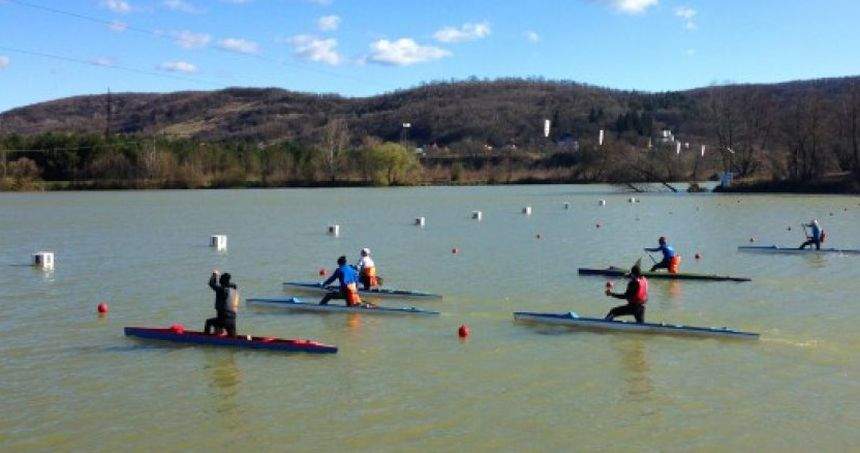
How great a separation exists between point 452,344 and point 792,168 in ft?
224

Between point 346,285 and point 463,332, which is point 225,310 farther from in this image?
point 463,332

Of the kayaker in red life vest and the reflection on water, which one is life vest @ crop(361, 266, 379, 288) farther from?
the reflection on water

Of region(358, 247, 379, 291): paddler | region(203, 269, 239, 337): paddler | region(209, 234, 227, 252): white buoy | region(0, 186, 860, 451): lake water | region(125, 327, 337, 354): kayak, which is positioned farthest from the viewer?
region(209, 234, 227, 252): white buoy

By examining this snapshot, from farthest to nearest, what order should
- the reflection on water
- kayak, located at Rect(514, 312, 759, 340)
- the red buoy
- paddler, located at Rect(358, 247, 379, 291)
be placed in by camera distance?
paddler, located at Rect(358, 247, 379, 291)
the red buoy
kayak, located at Rect(514, 312, 759, 340)
the reflection on water

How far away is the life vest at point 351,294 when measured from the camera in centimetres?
1864

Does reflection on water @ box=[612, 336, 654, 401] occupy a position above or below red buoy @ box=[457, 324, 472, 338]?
below

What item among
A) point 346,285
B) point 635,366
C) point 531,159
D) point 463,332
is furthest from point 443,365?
point 531,159

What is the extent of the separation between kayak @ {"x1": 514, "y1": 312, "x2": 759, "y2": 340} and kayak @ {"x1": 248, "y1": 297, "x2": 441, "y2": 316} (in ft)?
7.20

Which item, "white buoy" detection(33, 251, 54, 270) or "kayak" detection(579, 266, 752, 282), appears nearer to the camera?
"kayak" detection(579, 266, 752, 282)

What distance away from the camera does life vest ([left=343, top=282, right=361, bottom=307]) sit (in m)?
18.6

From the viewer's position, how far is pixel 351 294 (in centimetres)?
1870

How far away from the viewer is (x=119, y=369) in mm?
14117

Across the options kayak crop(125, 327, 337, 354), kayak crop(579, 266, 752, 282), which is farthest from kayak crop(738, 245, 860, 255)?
kayak crop(125, 327, 337, 354)

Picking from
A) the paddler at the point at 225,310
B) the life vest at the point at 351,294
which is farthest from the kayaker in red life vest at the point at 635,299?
the paddler at the point at 225,310
